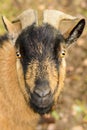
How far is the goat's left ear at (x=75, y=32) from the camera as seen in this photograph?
8305mm

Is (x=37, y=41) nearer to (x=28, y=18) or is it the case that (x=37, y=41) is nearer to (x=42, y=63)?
(x=42, y=63)

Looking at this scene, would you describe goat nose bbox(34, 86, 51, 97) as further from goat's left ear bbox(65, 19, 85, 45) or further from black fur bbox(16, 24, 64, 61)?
goat's left ear bbox(65, 19, 85, 45)

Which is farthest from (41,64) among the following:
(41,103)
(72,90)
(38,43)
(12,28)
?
(72,90)

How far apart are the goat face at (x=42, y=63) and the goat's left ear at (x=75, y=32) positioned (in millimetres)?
186

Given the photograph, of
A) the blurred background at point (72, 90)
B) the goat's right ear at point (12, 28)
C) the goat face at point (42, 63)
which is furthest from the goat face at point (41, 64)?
the blurred background at point (72, 90)

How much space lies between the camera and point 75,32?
27.6ft

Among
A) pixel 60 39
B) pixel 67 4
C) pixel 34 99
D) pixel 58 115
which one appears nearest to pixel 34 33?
pixel 60 39

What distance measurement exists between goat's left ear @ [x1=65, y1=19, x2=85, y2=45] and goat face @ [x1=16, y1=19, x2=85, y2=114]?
7.3 inches

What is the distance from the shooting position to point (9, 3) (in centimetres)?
1578

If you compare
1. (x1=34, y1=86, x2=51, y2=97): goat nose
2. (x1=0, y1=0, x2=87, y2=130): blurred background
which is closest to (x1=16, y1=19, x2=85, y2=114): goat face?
(x1=34, y1=86, x2=51, y2=97): goat nose

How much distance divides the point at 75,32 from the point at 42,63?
3.02 ft

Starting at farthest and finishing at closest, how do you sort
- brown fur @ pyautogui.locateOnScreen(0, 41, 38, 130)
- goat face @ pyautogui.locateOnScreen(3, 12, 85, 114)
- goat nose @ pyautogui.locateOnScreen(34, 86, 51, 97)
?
brown fur @ pyautogui.locateOnScreen(0, 41, 38, 130) < goat face @ pyautogui.locateOnScreen(3, 12, 85, 114) < goat nose @ pyautogui.locateOnScreen(34, 86, 51, 97)

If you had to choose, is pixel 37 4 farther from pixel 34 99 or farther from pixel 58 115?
pixel 34 99

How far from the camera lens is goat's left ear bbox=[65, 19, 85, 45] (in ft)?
27.2
